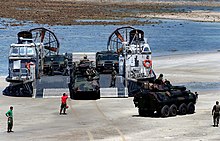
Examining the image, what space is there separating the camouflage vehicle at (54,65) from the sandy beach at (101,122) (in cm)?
600

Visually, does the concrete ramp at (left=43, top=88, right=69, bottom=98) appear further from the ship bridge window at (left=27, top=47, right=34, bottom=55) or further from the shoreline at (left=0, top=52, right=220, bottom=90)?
the shoreline at (left=0, top=52, right=220, bottom=90)

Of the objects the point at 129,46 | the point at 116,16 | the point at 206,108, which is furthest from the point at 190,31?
the point at 206,108

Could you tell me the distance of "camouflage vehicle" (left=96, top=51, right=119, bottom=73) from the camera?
187 ft

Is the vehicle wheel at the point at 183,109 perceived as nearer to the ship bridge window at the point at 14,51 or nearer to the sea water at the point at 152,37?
Answer: the ship bridge window at the point at 14,51

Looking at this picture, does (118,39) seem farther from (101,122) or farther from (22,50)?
(101,122)

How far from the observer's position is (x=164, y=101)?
3928 centimetres

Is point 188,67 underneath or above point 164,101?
above

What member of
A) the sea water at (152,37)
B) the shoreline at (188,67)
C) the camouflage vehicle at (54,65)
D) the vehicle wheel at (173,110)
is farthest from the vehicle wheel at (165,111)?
the sea water at (152,37)

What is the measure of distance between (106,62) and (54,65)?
439cm

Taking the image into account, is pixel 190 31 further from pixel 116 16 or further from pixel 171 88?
pixel 171 88

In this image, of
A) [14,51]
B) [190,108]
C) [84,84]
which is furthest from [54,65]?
[190,108]

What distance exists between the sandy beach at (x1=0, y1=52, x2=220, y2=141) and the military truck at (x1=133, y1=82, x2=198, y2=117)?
1.74ft

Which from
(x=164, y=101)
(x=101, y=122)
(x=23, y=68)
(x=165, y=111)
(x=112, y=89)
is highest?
(x=23, y=68)

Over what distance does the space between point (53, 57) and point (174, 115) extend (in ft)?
59.9
